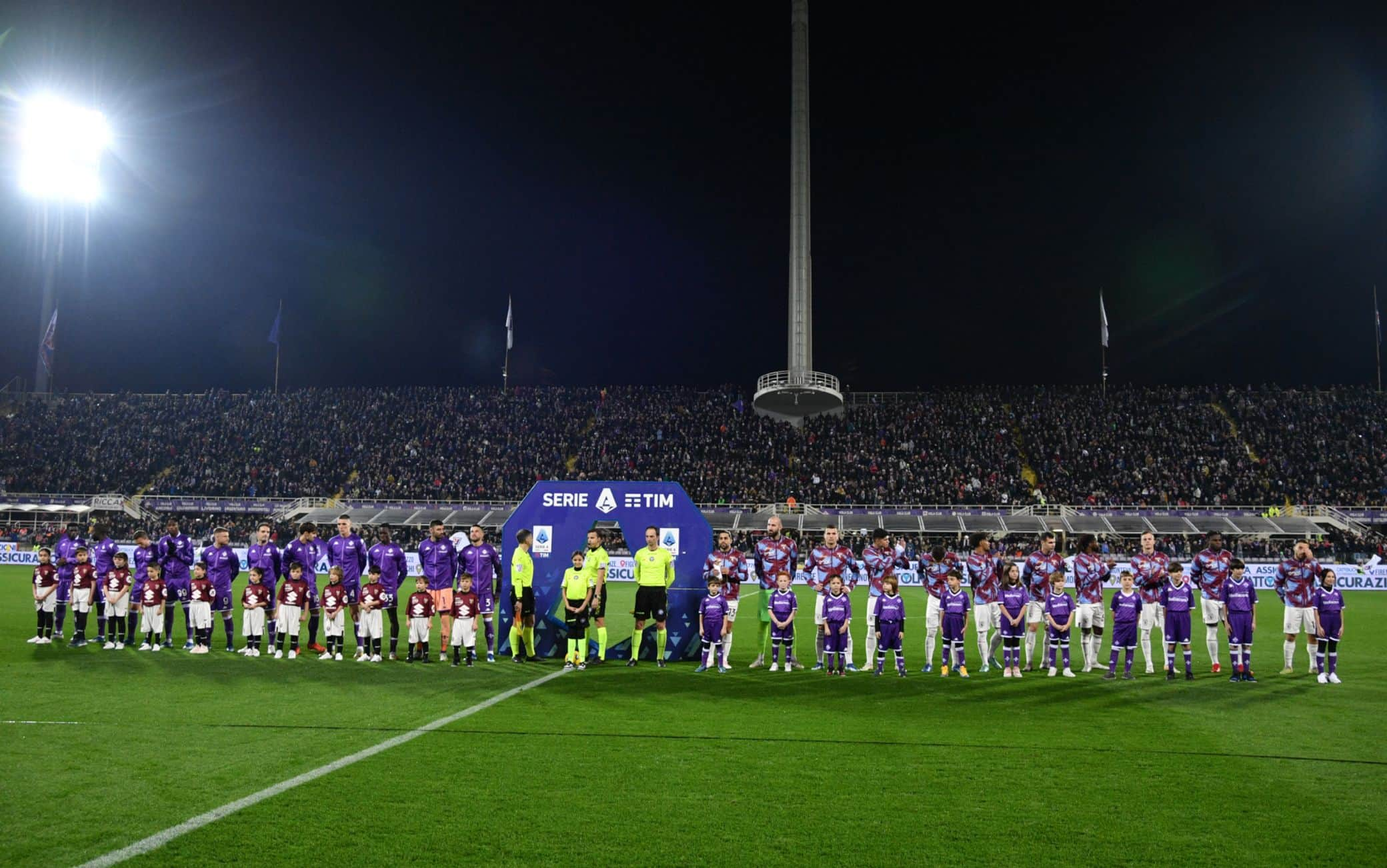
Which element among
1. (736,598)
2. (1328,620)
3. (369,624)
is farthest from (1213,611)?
(369,624)

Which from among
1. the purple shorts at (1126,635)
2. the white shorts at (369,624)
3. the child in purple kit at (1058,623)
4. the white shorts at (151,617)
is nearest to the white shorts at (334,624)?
the white shorts at (369,624)

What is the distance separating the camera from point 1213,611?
12.8 metres

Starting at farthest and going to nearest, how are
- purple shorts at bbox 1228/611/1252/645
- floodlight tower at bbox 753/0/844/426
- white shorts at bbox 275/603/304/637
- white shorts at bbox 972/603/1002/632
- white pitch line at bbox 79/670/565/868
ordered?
floodlight tower at bbox 753/0/844/426 → white shorts at bbox 972/603/1002/632 → white shorts at bbox 275/603/304/637 → purple shorts at bbox 1228/611/1252/645 → white pitch line at bbox 79/670/565/868

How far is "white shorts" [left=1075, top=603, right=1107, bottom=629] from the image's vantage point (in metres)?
12.9

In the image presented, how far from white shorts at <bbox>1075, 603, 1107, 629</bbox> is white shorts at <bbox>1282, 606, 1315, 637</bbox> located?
8.67ft

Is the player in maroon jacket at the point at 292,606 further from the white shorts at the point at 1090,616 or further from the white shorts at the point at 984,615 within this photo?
the white shorts at the point at 1090,616

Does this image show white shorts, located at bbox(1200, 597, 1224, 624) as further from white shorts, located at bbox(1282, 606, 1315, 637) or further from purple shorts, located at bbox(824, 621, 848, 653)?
purple shorts, located at bbox(824, 621, 848, 653)

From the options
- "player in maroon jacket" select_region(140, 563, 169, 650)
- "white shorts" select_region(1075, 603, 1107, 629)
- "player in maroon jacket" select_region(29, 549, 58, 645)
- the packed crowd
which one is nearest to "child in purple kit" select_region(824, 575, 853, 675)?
"white shorts" select_region(1075, 603, 1107, 629)

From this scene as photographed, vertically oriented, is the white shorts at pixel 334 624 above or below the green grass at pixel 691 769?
above

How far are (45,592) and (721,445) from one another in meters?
35.2

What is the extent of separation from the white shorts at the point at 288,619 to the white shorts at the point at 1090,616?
11.6 m

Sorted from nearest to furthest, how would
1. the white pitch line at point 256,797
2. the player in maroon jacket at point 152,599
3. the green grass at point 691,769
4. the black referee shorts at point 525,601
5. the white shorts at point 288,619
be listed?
1. the white pitch line at point 256,797
2. the green grass at point 691,769
3. the black referee shorts at point 525,601
4. the white shorts at point 288,619
5. the player in maroon jacket at point 152,599

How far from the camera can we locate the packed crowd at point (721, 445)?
41.7 m

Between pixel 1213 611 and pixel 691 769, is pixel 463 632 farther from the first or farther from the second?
pixel 1213 611
